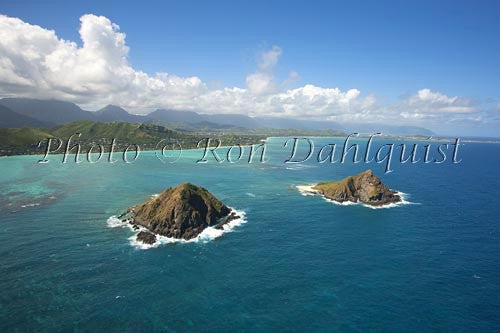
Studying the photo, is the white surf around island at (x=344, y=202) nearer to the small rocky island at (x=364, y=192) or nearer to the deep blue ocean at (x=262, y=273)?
the small rocky island at (x=364, y=192)

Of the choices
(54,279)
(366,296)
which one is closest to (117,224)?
(54,279)

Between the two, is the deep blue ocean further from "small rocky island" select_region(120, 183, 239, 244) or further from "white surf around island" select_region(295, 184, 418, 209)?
"white surf around island" select_region(295, 184, 418, 209)

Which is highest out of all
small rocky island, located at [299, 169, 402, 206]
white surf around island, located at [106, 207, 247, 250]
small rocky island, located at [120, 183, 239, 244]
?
small rocky island, located at [299, 169, 402, 206]

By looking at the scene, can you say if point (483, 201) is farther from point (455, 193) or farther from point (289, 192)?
point (289, 192)

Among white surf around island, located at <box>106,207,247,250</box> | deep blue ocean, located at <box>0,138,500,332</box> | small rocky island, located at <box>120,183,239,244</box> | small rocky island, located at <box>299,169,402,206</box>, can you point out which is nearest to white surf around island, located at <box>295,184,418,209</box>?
small rocky island, located at <box>299,169,402,206</box>

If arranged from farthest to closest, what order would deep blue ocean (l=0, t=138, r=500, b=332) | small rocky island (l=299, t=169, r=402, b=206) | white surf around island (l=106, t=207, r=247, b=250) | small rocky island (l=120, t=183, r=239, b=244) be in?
small rocky island (l=299, t=169, r=402, b=206)
small rocky island (l=120, t=183, r=239, b=244)
white surf around island (l=106, t=207, r=247, b=250)
deep blue ocean (l=0, t=138, r=500, b=332)

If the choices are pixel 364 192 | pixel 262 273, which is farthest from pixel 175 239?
pixel 364 192

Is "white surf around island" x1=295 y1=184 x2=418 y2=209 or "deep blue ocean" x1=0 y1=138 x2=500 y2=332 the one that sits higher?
"white surf around island" x1=295 y1=184 x2=418 y2=209

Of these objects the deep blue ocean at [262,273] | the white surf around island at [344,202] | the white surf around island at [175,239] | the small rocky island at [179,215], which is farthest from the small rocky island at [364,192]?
the small rocky island at [179,215]
